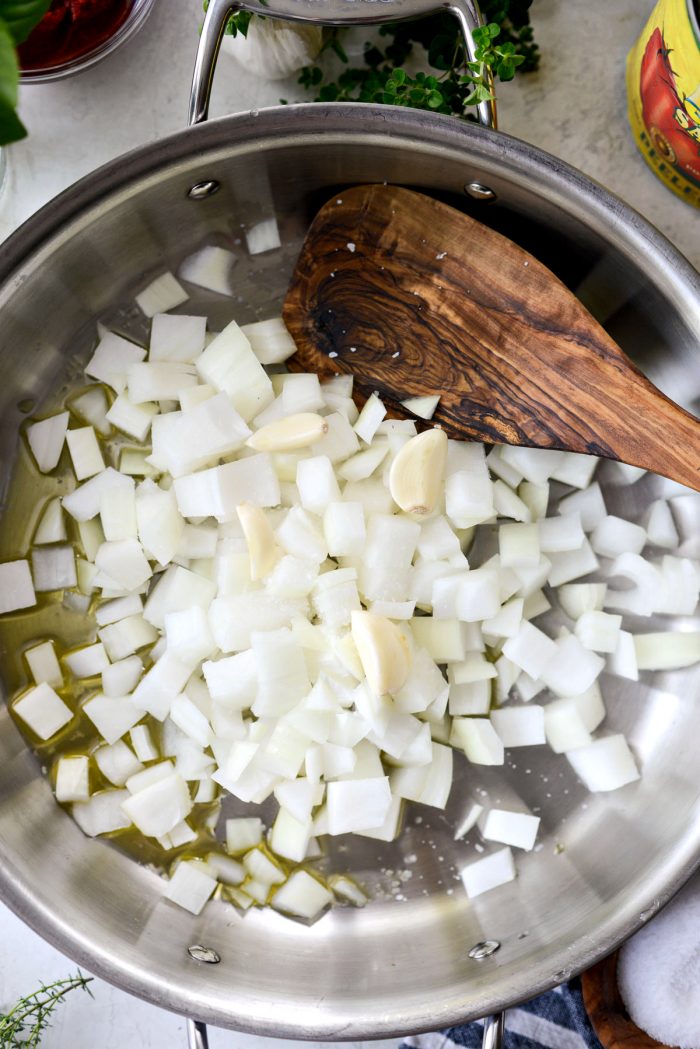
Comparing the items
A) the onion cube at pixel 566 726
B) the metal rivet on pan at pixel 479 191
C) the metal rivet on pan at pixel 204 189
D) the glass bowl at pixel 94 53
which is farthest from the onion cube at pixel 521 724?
the glass bowl at pixel 94 53

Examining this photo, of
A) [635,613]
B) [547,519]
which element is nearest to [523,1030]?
[635,613]

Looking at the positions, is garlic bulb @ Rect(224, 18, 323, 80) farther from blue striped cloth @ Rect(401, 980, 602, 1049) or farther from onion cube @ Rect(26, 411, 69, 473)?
blue striped cloth @ Rect(401, 980, 602, 1049)

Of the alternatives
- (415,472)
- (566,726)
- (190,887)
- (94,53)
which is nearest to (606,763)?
(566,726)

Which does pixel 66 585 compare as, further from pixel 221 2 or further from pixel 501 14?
pixel 501 14

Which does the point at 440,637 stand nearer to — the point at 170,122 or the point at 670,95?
the point at 670,95

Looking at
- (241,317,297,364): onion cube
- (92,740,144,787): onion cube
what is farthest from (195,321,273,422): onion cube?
(92,740,144,787): onion cube

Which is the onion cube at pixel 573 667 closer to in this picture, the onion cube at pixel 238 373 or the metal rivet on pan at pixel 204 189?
the onion cube at pixel 238 373
